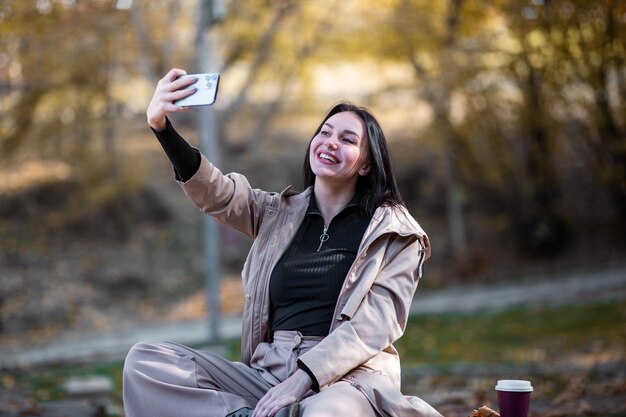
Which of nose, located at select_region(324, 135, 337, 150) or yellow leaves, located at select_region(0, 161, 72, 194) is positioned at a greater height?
nose, located at select_region(324, 135, 337, 150)

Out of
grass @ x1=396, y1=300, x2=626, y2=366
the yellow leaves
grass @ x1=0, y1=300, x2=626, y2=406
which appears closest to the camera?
grass @ x1=0, y1=300, x2=626, y2=406

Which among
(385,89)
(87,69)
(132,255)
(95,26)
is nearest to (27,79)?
(87,69)

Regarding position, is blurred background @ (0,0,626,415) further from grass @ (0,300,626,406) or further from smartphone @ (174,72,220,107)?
smartphone @ (174,72,220,107)

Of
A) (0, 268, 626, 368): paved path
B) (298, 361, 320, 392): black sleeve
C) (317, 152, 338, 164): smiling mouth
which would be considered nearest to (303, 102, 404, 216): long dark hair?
(317, 152, 338, 164): smiling mouth

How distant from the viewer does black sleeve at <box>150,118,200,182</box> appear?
3.82 m

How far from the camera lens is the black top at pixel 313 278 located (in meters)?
3.85

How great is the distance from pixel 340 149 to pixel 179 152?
644 millimetres

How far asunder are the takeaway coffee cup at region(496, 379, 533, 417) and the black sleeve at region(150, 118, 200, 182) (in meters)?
1.44

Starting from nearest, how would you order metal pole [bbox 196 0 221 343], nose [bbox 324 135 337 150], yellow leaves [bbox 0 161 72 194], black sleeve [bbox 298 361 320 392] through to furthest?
black sleeve [bbox 298 361 320 392]
nose [bbox 324 135 337 150]
metal pole [bbox 196 0 221 343]
yellow leaves [bbox 0 161 72 194]

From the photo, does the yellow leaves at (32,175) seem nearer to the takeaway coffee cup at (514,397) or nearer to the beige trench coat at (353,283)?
the beige trench coat at (353,283)

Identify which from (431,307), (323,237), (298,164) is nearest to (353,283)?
(323,237)

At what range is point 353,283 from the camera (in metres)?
3.79

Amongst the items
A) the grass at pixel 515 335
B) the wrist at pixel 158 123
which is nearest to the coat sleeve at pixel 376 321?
the wrist at pixel 158 123

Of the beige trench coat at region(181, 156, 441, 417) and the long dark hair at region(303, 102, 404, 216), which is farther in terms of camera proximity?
the long dark hair at region(303, 102, 404, 216)
